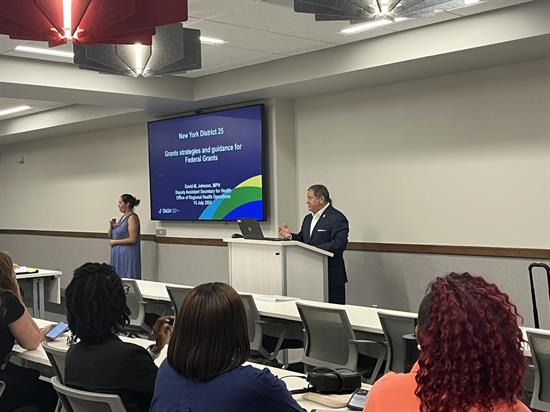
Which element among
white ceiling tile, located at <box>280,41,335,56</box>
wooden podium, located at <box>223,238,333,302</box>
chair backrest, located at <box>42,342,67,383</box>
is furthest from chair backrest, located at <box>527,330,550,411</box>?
white ceiling tile, located at <box>280,41,335,56</box>

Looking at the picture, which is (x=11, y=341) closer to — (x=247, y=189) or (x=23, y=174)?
(x=247, y=189)

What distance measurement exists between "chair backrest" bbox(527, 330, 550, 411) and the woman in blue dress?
21.2ft

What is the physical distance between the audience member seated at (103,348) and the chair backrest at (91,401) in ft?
0.27

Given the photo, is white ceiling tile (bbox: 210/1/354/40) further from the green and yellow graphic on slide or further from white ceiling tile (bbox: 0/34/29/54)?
the green and yellow graphic on slide

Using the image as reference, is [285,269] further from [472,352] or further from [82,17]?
[472,352]

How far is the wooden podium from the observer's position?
248 inches

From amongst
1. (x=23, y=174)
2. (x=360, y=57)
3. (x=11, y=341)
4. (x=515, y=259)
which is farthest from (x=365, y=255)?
(x=23, y=174)

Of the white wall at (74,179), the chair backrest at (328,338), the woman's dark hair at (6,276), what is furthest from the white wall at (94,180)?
the woman's dark hair at (6,276)

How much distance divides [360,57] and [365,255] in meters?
2.23

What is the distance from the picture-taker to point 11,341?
371 cm

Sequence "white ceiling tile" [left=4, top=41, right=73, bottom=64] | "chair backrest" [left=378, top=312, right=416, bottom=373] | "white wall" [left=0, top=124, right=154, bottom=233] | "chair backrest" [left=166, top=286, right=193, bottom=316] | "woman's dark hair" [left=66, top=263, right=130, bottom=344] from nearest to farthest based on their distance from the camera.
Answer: "woman's dark hair" [left=66, top=263, right=130, bottom=344] < "chair backrest" [left=378, top=312, right=416, bottom=373] < "chair backrest" [left=166, top=286, right=193, bottom=316] < "white ceiling tile" [left=4, top=41, right=73, bottom=64] < "white wall" [left=0, top=124, right=154, bottom=233]

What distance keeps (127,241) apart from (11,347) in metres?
5.44

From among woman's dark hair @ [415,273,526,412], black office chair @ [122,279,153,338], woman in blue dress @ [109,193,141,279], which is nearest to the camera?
woman's dark hair @ [415,273,526,412]

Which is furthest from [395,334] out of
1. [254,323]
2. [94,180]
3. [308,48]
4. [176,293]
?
[94,180]
